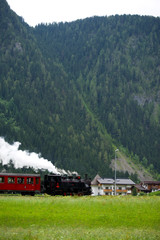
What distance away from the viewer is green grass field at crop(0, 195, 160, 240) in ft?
97.4

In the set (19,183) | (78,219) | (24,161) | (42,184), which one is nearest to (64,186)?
(42,184)

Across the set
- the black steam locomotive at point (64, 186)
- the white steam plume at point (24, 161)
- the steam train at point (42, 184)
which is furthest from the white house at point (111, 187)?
the black steam locomotive at point (64, 186)

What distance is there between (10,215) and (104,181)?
11910cm

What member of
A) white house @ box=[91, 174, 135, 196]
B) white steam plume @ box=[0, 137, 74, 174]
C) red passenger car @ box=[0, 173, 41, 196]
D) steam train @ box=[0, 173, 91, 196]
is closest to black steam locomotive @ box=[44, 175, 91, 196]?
steam train @ box=[0, 173, 91, 196]

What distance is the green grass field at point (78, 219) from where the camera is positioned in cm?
2969

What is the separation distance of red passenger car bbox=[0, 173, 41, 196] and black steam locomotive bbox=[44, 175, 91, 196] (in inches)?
94.1

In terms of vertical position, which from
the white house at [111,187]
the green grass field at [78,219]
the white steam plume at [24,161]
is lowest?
the green grass field at [78,219]

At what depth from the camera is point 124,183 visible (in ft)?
504

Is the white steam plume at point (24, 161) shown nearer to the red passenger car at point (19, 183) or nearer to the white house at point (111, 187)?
the red passenger car at point (19, 183)

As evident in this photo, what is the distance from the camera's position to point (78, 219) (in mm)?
37688

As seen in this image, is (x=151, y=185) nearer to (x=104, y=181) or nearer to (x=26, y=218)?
(x=104, y=181)

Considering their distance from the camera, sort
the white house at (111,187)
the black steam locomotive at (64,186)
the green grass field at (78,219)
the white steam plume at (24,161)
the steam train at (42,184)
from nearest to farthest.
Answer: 1. the green grass field at (78,219)
2. the steam train at (42,184)
3. the black steam locomotive at (64,186)
4. the white steam plume at (24,161)
5. the white house at (111,187)

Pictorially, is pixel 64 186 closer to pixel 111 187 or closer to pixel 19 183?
pixel 19 183

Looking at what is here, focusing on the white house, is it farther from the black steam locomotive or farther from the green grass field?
the green grass field
